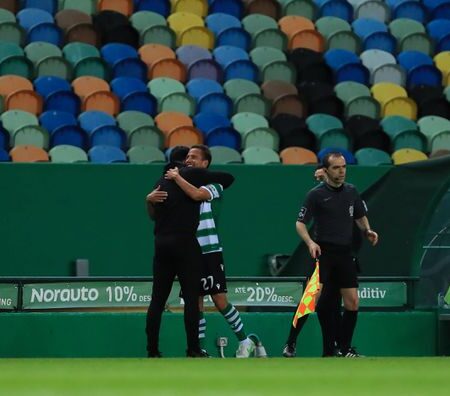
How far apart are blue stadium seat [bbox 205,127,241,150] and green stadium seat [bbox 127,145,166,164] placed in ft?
2.31

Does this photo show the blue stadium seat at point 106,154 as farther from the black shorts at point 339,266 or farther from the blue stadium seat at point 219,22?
the black shorts at point 339,266

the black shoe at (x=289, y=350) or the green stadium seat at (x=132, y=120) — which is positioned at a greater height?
the green stadium seat at (x=132, y=120)

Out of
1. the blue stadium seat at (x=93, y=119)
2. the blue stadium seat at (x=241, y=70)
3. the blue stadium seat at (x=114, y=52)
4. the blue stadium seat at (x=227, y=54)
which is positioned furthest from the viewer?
the blue stadium seat at (x=227, y=54)

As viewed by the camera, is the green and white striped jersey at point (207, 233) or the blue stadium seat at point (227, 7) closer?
the green and white striped jersey at point (207, 233)

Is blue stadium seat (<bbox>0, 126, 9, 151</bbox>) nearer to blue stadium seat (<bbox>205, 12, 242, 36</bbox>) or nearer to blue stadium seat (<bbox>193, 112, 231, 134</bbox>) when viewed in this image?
blue stadium seat (<bbox>193, 112, 231, 134</bbox>)

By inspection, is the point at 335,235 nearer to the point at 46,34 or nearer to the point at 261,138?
the point at 261,138

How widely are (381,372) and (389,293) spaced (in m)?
3.93

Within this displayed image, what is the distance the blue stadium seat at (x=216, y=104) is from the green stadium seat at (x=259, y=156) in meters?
0.97

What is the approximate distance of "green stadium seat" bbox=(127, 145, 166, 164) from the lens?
13953 mm

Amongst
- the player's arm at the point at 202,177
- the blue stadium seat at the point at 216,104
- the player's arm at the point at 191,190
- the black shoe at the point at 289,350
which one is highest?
the blue stadium seat at the point at 216,104

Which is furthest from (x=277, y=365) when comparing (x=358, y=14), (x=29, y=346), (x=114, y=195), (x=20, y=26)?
(x=358, y=14)

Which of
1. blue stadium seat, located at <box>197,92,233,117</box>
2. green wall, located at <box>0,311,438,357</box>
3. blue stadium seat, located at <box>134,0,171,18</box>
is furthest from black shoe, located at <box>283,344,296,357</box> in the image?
blue stadium seat, located at <box>134,0,171,18</box>

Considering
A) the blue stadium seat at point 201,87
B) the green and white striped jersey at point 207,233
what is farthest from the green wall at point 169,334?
the blue stadium seat at point 201,87

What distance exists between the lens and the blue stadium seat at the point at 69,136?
13875 millimetres
